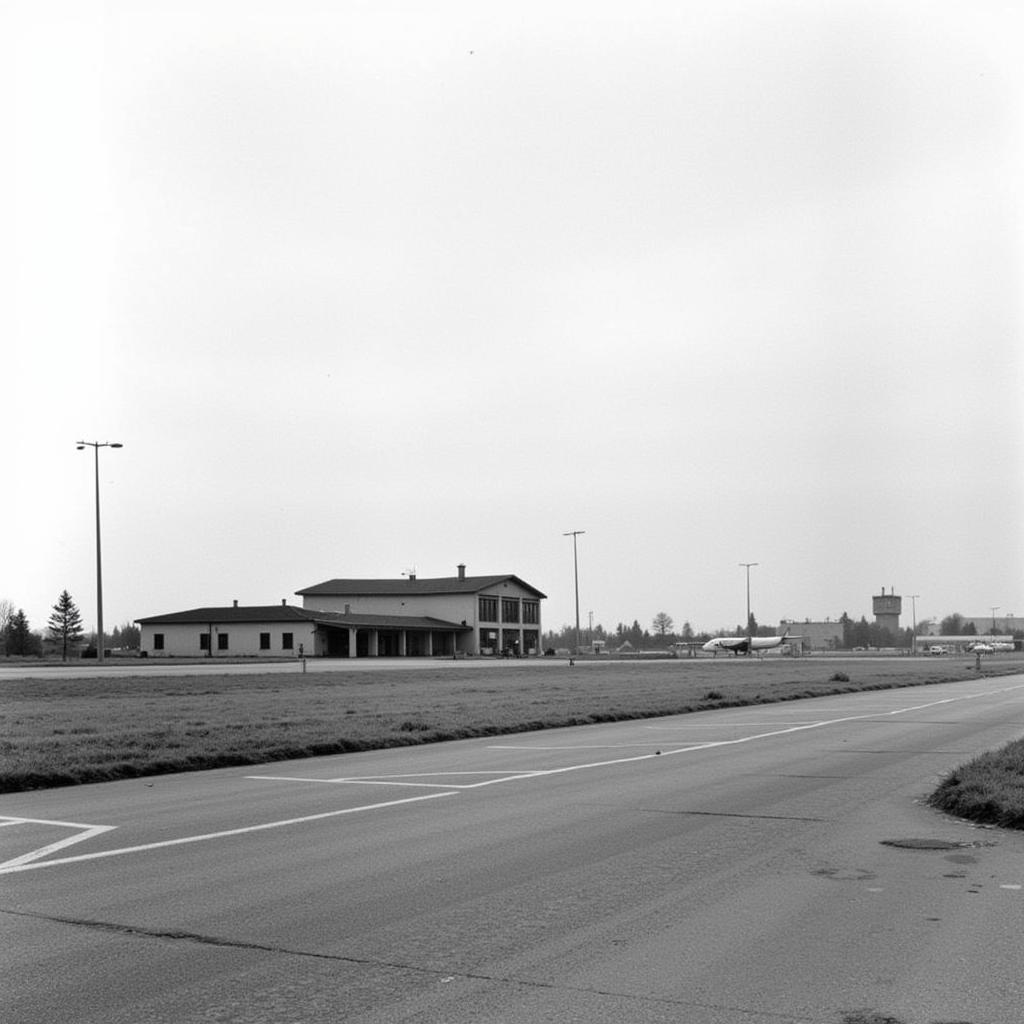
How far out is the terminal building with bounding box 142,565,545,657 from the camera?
101500mm

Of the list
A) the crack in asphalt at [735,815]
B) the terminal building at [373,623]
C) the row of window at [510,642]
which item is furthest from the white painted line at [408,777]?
the row of window at [510,642]

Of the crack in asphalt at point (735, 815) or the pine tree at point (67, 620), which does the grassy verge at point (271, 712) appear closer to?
the crack in asphalt at point (735, 815)

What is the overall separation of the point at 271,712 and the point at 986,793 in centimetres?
1686

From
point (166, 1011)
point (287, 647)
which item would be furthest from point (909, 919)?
point (287, 647)

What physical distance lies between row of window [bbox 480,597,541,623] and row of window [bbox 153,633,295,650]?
2441cm

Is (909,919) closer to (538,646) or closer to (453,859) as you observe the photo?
(453,859)

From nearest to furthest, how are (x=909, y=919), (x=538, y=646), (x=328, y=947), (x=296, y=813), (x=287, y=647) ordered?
(x=328, y=947), (x=909, y=919), (x=296, y=813), (x=287, y=647), (x=538, y=646)

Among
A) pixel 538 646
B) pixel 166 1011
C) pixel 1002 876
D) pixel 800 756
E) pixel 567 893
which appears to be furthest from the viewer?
pixel 538 646

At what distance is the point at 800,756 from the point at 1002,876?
8873mm

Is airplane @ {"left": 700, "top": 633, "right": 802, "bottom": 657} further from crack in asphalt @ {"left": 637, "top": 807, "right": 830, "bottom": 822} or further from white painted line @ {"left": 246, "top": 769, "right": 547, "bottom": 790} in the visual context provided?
crack in asphalt @ {"left": 637, "top": 807, "right": 830, "bottom": 822}

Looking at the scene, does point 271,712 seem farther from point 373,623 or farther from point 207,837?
point 373,623

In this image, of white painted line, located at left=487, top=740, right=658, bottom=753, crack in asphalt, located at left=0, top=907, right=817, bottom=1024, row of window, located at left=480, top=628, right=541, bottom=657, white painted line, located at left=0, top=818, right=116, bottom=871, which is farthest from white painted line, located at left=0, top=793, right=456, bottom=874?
row of window, located at left=480, top=628, right=541, bottom=657

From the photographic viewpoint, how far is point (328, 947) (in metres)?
6.31

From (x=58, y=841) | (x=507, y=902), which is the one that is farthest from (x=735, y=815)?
(x=58, y=841)
